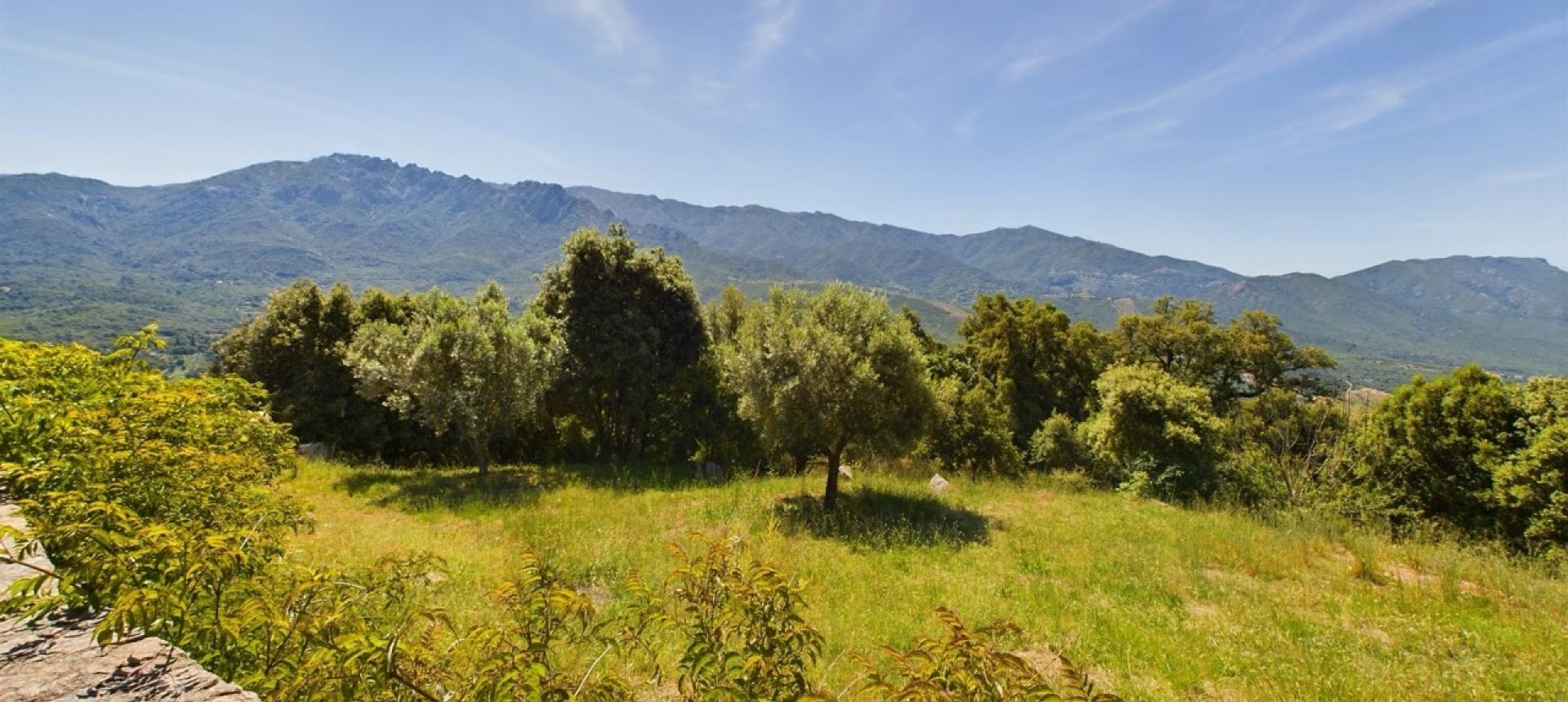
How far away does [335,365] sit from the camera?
2417 centimetres

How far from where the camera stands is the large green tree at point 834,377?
49.6ft

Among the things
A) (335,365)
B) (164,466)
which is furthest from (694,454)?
(164,466)

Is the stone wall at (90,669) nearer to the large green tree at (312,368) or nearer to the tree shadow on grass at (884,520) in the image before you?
the tree shadow on grass at (884,520)

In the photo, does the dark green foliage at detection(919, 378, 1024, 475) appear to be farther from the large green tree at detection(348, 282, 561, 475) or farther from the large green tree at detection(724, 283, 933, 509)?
the large green tree at detection(348, 282, 561, 475)

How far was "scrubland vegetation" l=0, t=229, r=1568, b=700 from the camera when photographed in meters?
2.85

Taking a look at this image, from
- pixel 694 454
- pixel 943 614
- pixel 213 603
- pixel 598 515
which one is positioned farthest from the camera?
pixel 694 454

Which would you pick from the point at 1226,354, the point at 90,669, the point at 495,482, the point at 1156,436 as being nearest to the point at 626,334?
the point at 495,482

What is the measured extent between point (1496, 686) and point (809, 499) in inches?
500

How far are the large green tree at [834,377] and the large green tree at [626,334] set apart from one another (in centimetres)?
854

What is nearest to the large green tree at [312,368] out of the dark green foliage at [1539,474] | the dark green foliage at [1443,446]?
the dark green foliage at [1443,446]

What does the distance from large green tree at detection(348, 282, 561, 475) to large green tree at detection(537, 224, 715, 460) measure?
3.27m

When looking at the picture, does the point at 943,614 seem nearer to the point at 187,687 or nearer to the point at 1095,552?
the point at 187,687

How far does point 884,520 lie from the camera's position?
1518 centimetres

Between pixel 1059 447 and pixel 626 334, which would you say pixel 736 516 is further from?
pixel 1059 447
